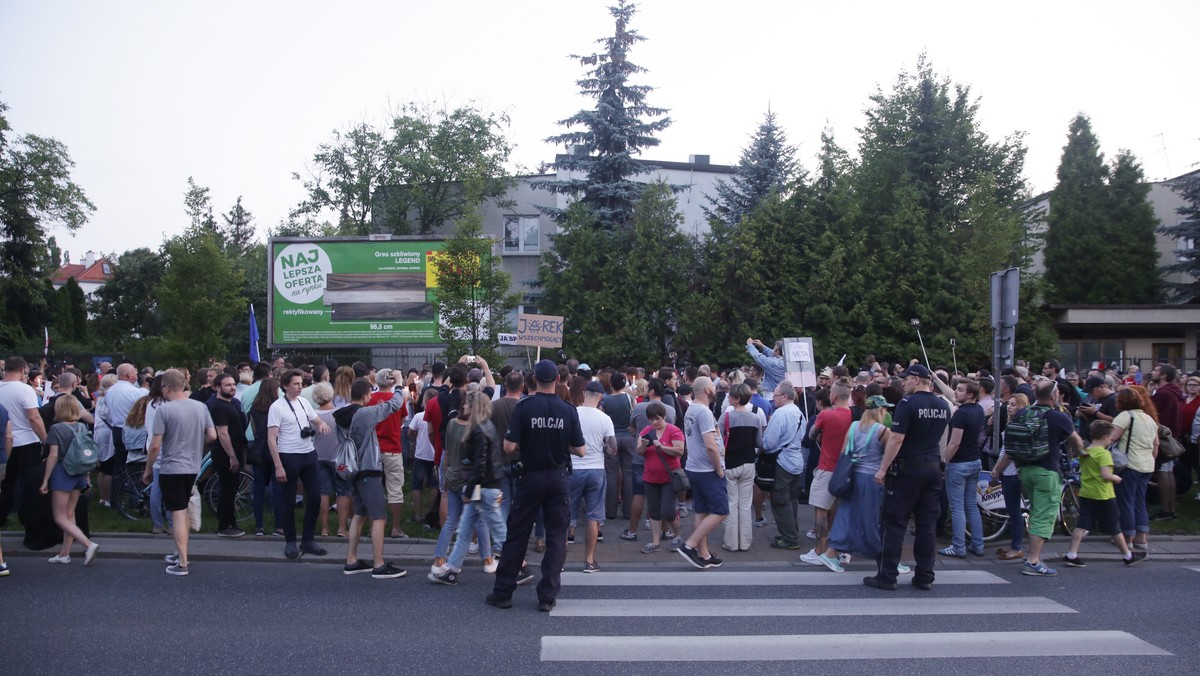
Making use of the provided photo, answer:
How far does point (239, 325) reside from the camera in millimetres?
38438

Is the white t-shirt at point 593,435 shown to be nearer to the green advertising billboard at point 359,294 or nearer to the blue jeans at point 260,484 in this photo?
the blue jeans at point 260,484

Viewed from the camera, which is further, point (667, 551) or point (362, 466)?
point (667, 551)

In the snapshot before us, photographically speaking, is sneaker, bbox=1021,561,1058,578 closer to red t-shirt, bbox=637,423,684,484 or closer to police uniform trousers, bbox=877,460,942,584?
police uniform trousers, bbox=877,460,942,584

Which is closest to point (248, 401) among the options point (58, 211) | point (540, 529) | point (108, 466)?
point (108, 466)

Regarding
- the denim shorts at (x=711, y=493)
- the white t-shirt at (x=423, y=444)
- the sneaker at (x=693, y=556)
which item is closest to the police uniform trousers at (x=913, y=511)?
the denim shorts at (x=711, y=493)

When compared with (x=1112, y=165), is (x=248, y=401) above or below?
below

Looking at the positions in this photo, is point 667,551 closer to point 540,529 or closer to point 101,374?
point 540,529

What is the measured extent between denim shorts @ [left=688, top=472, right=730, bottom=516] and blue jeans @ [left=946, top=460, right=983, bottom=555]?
2559mm

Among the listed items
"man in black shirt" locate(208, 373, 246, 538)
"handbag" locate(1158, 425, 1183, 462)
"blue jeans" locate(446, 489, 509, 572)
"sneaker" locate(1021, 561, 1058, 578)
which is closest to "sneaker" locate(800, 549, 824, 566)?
"sneaker" locate(1021, 561, 1058, 578)

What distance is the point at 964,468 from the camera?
8.97m

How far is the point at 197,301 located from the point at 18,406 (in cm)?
1812

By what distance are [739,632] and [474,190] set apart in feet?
59.4

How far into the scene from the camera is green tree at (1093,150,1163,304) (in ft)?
139

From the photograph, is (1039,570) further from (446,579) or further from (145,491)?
(145,491)
